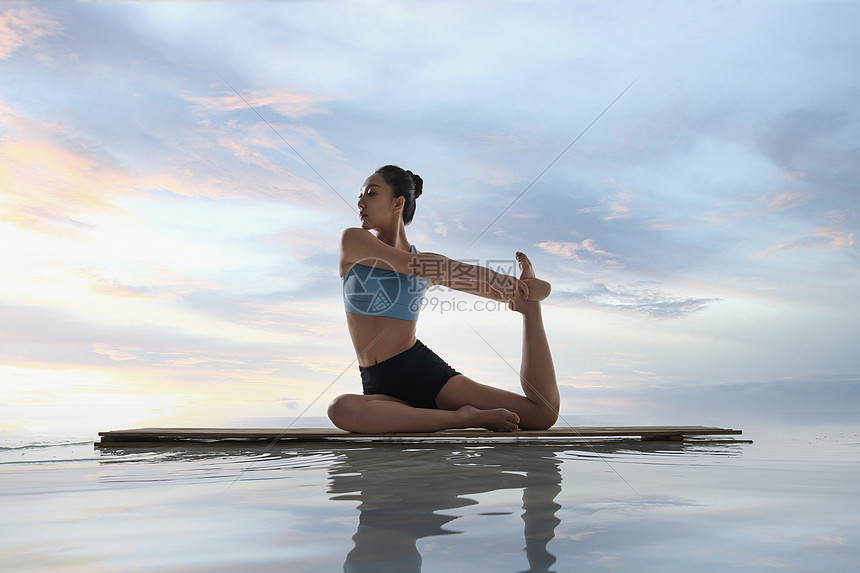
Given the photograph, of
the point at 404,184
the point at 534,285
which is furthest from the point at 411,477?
the point at 404,184

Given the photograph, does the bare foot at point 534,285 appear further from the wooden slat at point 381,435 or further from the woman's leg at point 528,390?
the wooden slat at point 381,435

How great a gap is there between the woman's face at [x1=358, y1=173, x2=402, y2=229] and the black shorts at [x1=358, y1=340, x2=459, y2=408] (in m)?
0.80

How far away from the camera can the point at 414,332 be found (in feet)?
10.5

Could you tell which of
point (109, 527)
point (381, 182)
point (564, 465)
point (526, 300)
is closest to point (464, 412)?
point (526, 300)

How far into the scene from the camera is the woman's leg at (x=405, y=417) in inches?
111

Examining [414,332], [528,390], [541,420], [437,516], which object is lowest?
[437,516]

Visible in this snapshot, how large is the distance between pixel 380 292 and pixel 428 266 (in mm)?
308

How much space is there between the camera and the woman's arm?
118 inches

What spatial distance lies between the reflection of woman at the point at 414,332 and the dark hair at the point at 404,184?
449 millimetres

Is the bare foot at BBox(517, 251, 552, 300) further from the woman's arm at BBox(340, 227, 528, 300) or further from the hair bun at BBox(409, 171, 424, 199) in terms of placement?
the hair bun at BBox(409, 171, 424, 199)

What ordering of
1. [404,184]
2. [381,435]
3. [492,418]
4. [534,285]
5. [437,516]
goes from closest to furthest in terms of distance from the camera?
[437,516], [381,435], [492,418], [534,285], [404,184]

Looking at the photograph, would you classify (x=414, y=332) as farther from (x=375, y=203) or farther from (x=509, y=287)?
(x=375, y=203)

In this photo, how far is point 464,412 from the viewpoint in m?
2.88

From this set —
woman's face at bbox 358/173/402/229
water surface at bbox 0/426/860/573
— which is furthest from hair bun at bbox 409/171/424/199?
water surface at bbox 0/426/860/573
